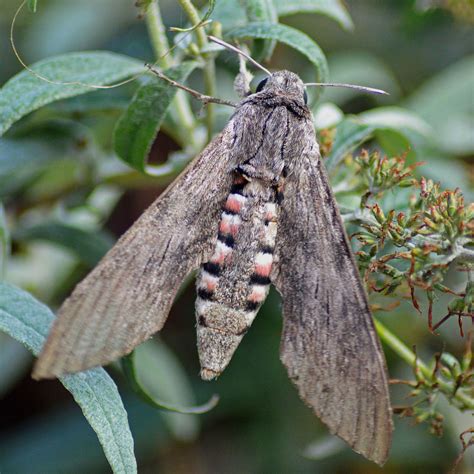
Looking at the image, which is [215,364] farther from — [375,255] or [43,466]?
[43,466]

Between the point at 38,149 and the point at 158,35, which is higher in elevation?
the point at 158,35

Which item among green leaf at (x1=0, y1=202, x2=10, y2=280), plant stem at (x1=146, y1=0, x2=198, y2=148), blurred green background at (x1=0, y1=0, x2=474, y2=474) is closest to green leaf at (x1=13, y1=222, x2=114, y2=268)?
blurred green background at (x1=0, y1=0, x2=474, y2=474)

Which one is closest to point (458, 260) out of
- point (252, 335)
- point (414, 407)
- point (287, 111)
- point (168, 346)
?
point (414, 407)

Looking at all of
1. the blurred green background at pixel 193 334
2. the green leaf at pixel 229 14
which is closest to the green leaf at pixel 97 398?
the blurred green background at pixel 193 334

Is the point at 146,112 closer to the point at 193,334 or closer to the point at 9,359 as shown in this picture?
the point at 9,359

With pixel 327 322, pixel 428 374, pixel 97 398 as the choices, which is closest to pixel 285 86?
pixel 327 322

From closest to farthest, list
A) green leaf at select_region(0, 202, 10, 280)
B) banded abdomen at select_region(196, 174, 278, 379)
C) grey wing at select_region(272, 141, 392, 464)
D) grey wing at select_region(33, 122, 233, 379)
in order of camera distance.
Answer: grey wing at select_region(33, 122, 233, 379), grey wing at select_region(272, 141, 392, 464), banded abdomen at select_region(196, 174, 278, 379), green leaf at select_region(0, 202, 10, 280)

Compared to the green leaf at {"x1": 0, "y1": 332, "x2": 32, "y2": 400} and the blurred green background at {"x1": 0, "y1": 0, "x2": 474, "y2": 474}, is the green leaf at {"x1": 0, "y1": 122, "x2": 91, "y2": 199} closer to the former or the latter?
the blurred green background at {"x1": 0, "y1": 0, "x2": 474, "y2": 474}
